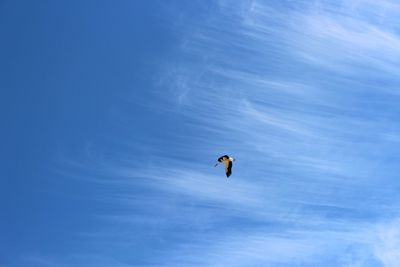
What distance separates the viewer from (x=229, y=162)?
1863 inches
